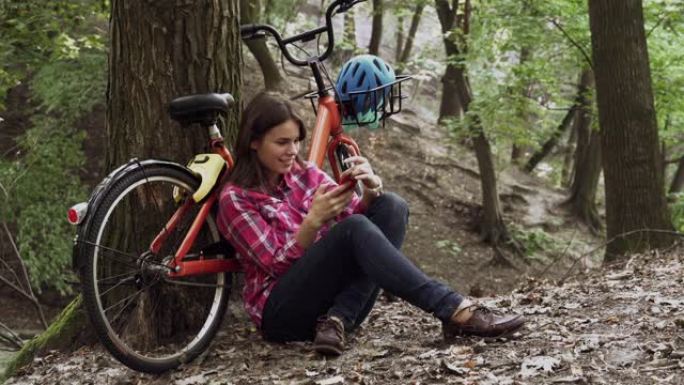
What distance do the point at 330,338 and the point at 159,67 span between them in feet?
5.09

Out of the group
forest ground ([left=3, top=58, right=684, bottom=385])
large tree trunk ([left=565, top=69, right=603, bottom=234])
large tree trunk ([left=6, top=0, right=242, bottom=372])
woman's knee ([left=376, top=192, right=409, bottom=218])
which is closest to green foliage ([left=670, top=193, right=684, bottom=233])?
forest ground ([left=3, top=58, right=684, bottom=385])

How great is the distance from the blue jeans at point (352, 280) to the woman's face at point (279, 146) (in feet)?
1.30

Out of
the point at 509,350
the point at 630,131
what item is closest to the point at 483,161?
the point at 630,131

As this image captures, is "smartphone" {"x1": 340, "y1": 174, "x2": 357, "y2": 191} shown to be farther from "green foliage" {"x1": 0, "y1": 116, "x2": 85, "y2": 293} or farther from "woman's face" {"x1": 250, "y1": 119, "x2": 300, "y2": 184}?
"green foliage" {"x1": 0, "y1": 116, "x2": 85, "y2": 293}

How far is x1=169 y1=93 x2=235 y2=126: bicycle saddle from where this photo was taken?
11.3ft

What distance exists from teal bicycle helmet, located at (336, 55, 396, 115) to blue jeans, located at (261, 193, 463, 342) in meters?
0.89

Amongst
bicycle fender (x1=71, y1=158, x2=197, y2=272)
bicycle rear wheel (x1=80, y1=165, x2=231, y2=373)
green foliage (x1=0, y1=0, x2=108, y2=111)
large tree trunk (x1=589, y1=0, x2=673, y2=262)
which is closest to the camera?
bicycle fender (x1=71, y1=158, x2=197, y2=272)

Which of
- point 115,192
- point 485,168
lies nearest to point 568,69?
point 485,168

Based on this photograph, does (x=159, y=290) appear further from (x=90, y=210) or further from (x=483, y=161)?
(x=483, y=161)

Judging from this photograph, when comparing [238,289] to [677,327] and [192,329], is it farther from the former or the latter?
[677,327]

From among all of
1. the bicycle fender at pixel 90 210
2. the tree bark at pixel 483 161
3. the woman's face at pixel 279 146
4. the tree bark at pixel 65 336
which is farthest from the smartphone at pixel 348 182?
the tree bark at pixel 483 161

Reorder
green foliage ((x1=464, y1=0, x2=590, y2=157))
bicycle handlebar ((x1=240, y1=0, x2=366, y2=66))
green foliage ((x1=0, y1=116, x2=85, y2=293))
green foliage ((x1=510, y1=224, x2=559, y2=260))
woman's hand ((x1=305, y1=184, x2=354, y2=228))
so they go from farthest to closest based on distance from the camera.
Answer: green foliage ((x1=510, y1=224, x2=559, y2=260)), green foliage ((x1=464, y1=0, x2=590, y2=157)), green foliage ((x1=0, y1=116, x2=85, y2=293)), bicycle handlebar ((x1=240, y1=0, x2=366, y2=66)), woman's hand ((x1=305, y1=184, x2=354, y2=228))

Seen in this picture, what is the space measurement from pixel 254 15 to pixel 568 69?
17.5ft

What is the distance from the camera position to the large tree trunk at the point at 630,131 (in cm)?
659
